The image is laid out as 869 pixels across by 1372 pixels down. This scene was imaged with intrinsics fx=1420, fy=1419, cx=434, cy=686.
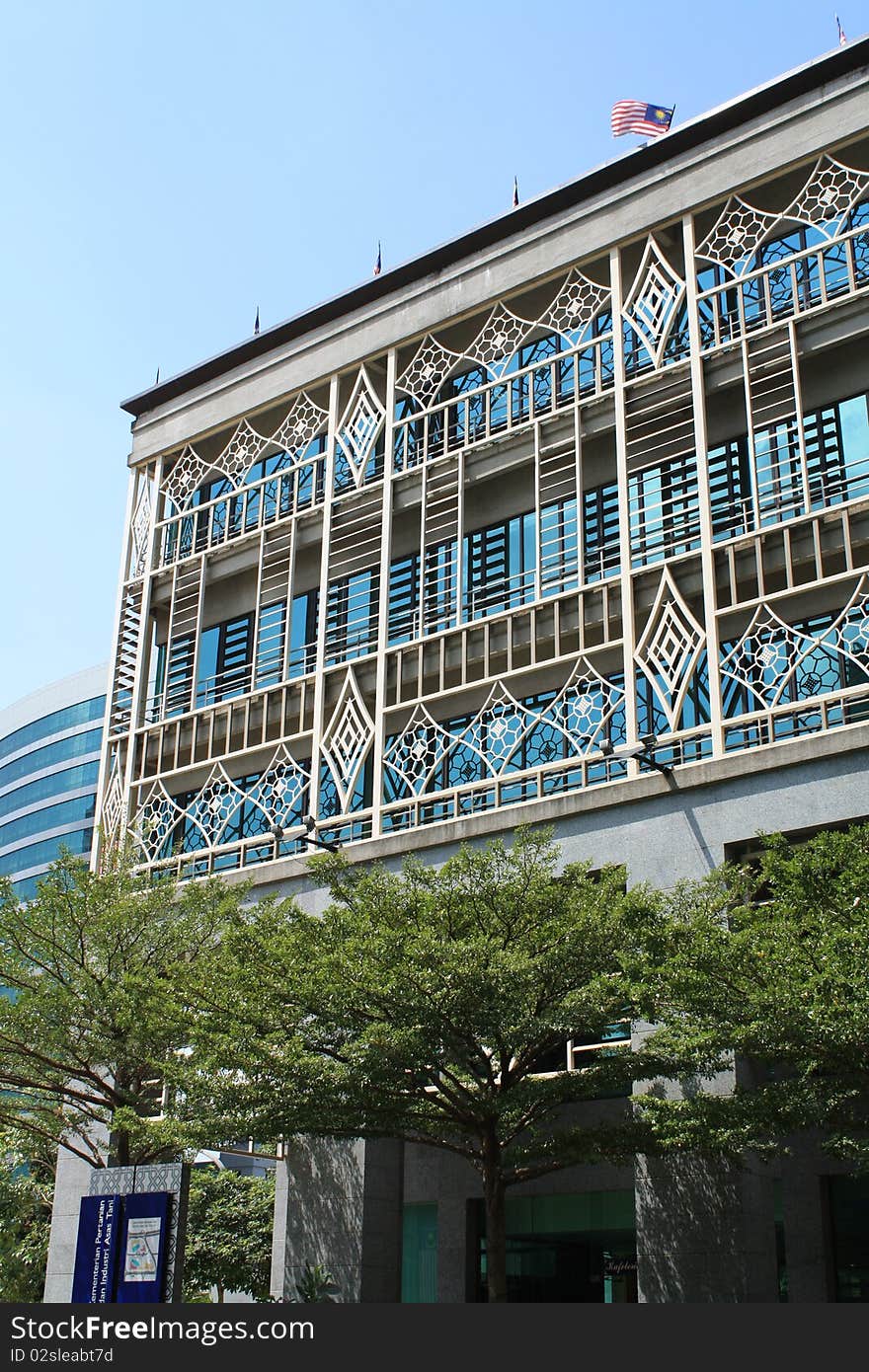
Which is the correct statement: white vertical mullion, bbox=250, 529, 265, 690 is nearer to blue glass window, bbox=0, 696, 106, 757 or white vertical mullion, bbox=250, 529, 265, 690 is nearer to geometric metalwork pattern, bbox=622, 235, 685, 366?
geometric metalwork pattern, bbox=622, 235, 685, 366

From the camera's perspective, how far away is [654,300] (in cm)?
2988

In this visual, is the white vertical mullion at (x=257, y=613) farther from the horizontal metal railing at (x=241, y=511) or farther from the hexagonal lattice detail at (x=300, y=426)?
the hexagonal lattice detail at (x=300, y=426)

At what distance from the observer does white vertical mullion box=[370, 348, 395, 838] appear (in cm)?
3047

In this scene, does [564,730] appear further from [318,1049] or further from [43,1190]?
[43,1190]

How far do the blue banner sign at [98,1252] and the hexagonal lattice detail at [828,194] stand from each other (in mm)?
21730

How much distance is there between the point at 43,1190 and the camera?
37.2 meters

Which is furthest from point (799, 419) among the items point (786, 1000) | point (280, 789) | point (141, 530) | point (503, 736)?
point (141, 530)

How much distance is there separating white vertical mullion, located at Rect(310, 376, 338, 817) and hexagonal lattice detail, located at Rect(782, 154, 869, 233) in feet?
38.9

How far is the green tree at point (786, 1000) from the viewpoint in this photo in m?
18.0

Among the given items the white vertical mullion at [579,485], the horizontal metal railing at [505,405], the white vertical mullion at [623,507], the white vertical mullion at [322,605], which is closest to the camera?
the white vertical mullion at [623,507]

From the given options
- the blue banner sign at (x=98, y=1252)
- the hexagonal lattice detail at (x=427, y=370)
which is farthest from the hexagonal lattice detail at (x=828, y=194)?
the blue banner sign at (x=98, y=1252)

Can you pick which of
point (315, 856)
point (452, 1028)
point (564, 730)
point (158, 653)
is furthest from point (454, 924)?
point (158, 653)

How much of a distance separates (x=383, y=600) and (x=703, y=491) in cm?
812

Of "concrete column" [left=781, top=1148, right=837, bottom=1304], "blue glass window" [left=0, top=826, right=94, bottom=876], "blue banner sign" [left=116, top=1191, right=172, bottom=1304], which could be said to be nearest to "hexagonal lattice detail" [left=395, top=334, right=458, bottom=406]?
"concrete column" [left=781, top=1148, right=837, bottom=1304]
